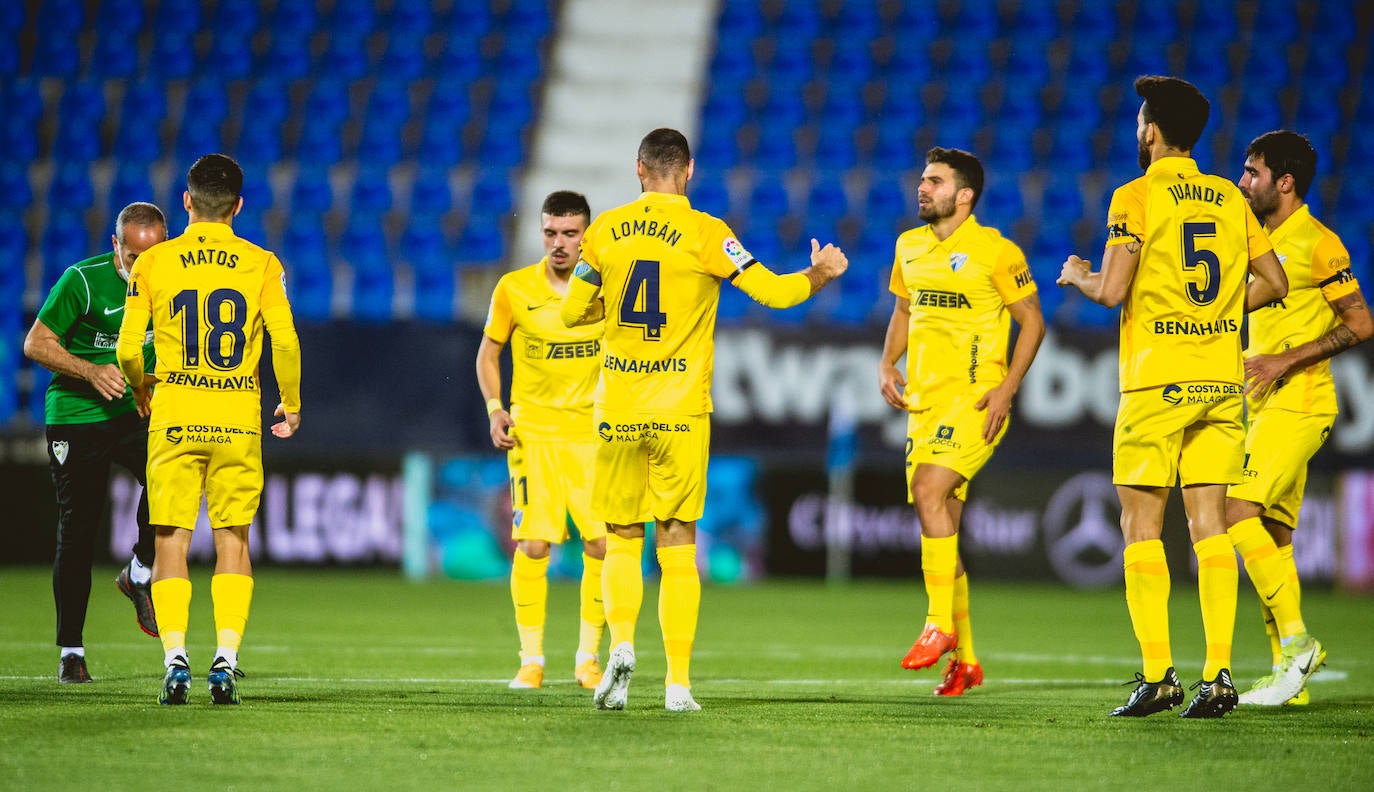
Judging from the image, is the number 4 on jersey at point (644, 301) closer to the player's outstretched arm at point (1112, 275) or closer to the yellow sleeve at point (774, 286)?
the yellow sleeve at point (774, 286)

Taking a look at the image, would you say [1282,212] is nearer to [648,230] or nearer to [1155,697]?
[1155,697]

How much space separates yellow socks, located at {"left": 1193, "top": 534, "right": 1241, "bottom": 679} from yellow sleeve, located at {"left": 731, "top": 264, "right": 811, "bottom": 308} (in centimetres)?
169

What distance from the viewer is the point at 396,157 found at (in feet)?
61.4

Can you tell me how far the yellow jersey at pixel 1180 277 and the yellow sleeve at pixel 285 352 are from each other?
3011mm

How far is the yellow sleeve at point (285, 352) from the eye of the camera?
605 centimetres

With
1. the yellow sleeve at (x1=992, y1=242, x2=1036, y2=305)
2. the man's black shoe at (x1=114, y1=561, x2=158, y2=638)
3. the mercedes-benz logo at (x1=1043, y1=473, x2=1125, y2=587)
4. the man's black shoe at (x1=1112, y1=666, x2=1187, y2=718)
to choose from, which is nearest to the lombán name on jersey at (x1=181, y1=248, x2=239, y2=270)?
the man's black shoe at (x1=114, y1=561, x2=158, y2=638)

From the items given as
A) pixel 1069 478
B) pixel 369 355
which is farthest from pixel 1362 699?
pixel 369 355

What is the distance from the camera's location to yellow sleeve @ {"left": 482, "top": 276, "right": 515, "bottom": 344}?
24.4ft

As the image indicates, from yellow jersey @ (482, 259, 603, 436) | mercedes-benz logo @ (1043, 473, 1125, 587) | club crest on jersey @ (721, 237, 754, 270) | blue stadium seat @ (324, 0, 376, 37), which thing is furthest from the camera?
blue stadium seat @ (324, 0, 376, 37)

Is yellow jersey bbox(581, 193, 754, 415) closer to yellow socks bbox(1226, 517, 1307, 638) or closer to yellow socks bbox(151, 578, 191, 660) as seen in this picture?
yellow socks bbox(151, 578, 191, 660)

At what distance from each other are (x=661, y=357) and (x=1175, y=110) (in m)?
2.04

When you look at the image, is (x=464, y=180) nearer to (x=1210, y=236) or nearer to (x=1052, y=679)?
(x=1052, y=679)

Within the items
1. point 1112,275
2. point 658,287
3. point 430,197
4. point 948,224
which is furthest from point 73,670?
point 430,197

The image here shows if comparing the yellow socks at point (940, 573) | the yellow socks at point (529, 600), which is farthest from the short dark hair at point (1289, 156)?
the yellow socks at point (529, 600)
